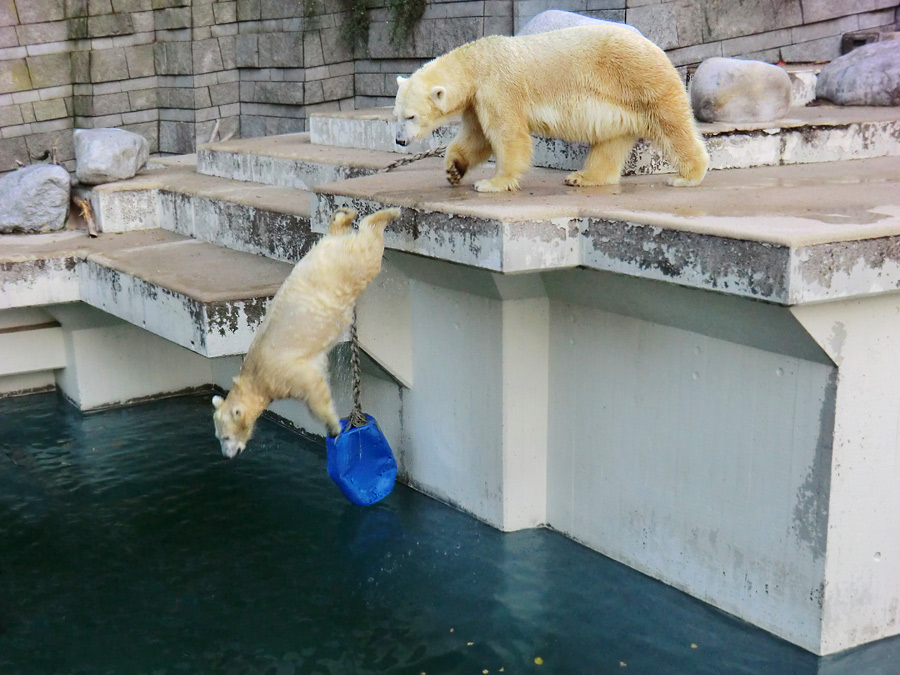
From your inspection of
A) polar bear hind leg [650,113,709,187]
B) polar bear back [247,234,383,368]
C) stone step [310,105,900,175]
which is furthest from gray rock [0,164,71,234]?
polar bear hind leg [650,113,709,187]

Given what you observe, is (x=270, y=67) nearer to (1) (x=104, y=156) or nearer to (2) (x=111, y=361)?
(1) (x=104, y=156)

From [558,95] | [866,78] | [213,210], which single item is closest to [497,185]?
[558,95]

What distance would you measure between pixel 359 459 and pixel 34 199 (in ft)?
11.8

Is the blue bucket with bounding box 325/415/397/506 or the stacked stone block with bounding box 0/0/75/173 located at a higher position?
the stacked stone block with bounding box 0/0/75/173

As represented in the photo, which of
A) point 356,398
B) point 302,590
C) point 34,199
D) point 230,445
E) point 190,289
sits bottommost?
point 302,590

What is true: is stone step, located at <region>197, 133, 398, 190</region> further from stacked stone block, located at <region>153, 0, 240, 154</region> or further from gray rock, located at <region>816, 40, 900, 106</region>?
stacked stone block, located at <region>153, 0, 240, 154</region>

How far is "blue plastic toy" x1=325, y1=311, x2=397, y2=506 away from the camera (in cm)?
453

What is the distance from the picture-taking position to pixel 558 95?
13.4 feet

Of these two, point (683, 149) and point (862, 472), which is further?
point (683, 149)

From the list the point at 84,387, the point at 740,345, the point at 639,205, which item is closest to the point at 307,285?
the point at 639,205

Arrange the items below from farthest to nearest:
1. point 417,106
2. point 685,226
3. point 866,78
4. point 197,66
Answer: point 197,66, point 866,78, point 417,106, point 685,226

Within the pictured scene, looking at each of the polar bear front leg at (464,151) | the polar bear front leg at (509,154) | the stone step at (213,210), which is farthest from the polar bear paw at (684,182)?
the stone step at (213,210)

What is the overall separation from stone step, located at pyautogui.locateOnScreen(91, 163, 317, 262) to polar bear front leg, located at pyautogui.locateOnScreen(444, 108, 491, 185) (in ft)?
3.22

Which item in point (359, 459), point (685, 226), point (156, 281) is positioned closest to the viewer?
point (685, 226)
